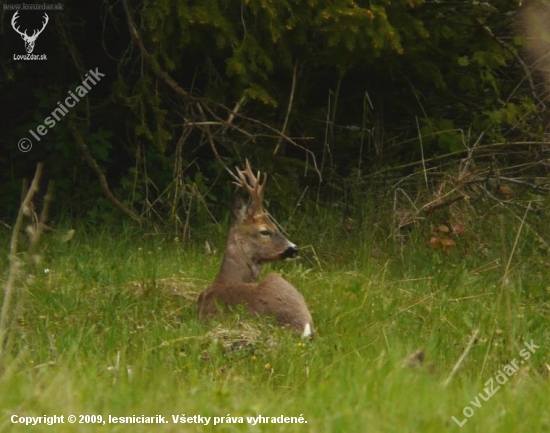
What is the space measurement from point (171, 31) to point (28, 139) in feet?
8.57

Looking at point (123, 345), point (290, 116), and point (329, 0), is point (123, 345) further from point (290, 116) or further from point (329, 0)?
point (290, 116)

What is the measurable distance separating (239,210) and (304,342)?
2.70 metres

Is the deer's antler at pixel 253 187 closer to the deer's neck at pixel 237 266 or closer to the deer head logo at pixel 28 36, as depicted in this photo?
the deer's neck at pixel 237 266

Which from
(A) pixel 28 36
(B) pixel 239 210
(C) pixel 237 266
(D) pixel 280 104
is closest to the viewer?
(C) pixel 237 266

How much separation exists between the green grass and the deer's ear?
42cm

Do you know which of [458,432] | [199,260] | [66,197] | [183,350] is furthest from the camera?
[66,197]

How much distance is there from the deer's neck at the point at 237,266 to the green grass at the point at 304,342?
19 centimetres

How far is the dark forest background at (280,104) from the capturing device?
9.84m

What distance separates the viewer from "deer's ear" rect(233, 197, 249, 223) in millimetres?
9141

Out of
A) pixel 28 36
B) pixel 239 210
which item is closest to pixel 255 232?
pixel 239 210

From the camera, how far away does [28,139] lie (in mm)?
11492

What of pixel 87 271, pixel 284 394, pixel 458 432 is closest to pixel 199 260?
pixel 87 271

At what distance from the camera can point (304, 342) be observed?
659 cm

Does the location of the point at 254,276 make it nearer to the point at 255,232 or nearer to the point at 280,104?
the point at 255,232
